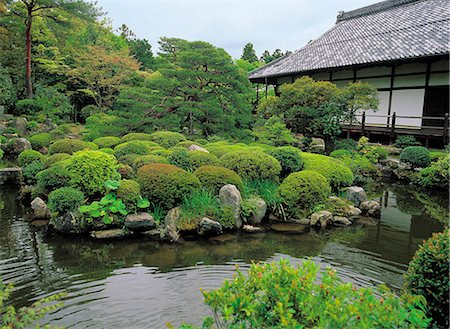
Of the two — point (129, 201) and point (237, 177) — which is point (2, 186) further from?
point (237, 177)

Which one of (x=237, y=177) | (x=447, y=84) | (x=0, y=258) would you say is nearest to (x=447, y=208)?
(x=237, y=177)

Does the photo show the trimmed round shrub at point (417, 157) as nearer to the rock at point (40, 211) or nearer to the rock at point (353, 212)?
the rock at point (353, 212)

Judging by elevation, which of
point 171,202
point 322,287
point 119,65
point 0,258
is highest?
point 119,65

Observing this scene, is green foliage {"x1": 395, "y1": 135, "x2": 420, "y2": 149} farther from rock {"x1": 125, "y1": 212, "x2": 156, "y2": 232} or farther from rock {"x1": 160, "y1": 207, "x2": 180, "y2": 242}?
rock {"x1": 125, "y1": 212, "x2": 156, "y2": 232}

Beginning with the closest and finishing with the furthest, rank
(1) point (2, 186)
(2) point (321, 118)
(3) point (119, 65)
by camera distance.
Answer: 1. (1) point (2, 186)
2. (2) point (321, 118)
3. (3) point (119, 65)

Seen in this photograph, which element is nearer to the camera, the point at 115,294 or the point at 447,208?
the point at 115,294

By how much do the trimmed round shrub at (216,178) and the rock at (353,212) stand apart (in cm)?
271

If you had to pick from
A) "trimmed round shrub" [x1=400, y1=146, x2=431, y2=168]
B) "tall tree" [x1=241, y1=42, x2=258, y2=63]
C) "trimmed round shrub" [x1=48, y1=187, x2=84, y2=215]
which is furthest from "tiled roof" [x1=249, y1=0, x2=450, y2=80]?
"tall tree" [x1=241, y1=42, x2=258, y2=63]

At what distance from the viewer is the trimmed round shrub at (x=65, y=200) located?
7203mm

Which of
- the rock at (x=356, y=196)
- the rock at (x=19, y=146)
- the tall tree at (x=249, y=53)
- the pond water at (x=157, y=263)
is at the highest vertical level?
the tall tree at (x=249, y=53)

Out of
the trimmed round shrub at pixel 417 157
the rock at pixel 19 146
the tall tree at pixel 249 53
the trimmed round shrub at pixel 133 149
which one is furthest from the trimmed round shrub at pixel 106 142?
the tall tree at pixel 249 53

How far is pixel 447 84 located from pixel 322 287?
1503 cm

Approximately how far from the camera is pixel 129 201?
24.2 feet

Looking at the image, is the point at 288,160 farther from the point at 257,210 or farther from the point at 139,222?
the point at 139,222
